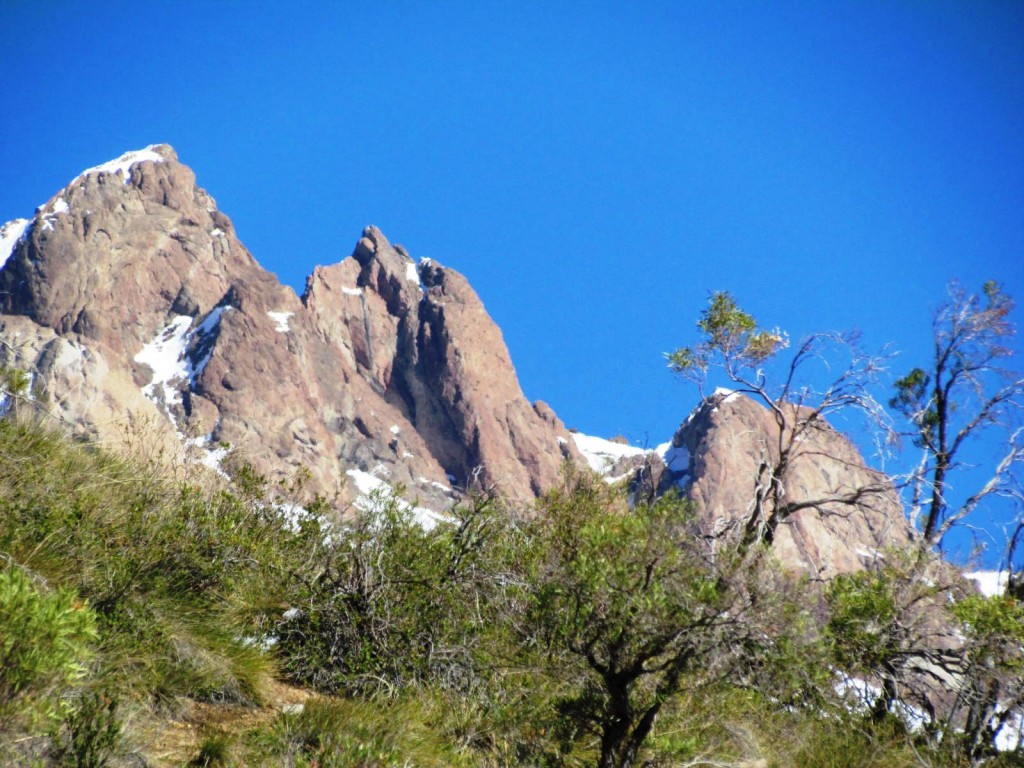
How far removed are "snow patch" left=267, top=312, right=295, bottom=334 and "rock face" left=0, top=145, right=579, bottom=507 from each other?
0.33 metres

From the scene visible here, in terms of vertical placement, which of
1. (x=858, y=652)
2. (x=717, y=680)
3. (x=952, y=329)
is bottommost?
(x=717, y=680)

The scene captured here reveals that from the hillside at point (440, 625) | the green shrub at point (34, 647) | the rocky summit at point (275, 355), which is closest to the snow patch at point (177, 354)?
the rocky summit at point (275, 355)

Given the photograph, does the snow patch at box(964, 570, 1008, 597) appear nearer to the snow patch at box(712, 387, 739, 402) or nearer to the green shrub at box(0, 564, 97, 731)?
the snow patch at box(712, 387, 739, 402)

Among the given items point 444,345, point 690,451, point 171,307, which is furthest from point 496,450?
point 171,307

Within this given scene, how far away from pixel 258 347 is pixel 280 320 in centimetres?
1235

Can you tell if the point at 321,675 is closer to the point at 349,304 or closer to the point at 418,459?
the point at 418,459

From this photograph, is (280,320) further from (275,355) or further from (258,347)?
(275,355)

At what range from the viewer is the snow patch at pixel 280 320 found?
583 ft

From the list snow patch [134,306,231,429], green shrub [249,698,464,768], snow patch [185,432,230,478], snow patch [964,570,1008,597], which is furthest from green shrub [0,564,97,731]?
snow patch [134,306,231,429]

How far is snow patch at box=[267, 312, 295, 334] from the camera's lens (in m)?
178

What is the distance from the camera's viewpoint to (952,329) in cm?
1381

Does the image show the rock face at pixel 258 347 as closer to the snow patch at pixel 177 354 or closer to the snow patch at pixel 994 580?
the snow patch at pixel 177 354

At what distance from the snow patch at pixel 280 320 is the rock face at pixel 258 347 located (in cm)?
33

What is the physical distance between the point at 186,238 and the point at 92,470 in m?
202
